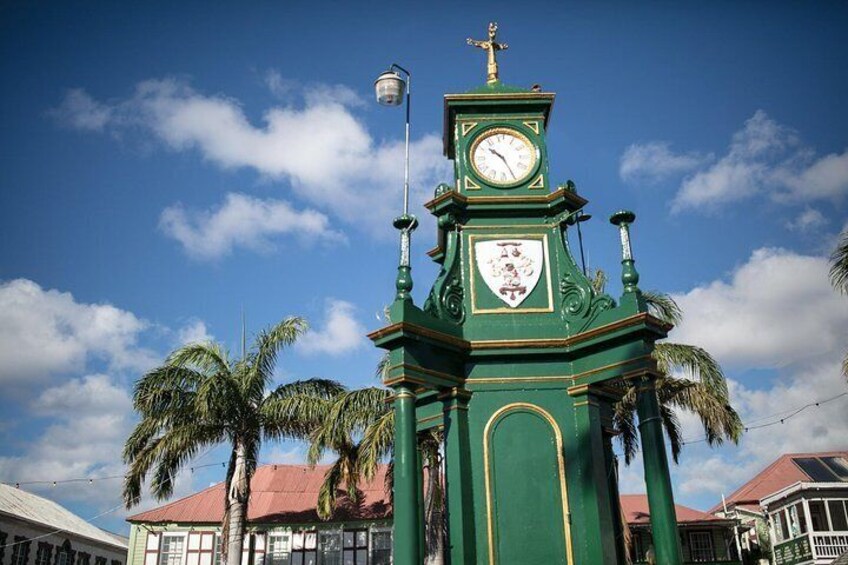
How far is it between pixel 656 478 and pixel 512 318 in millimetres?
3574

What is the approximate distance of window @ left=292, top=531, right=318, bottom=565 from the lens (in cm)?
3809

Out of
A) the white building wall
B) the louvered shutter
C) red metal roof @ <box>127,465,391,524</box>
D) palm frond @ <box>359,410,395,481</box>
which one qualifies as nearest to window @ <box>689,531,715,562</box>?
red metal roof @ <box>127,465,391,524</box>

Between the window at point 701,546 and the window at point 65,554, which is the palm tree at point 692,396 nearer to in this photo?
the window at point 701,546

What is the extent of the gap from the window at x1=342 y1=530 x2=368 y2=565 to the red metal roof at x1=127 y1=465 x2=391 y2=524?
0.78 metres

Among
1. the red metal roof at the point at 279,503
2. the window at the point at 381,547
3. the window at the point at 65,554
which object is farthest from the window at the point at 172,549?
the window at the point at 65,554

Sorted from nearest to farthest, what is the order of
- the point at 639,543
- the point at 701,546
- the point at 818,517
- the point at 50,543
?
1. the point at 818,517
2. the point at 639,543
3. the point at 701,546
4. the point at 50,543

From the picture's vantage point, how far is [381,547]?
3762cm

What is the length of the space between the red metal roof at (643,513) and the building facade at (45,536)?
29868 mm

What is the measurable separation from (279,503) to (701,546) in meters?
21.9

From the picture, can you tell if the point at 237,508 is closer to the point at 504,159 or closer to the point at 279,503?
the point at 279,503

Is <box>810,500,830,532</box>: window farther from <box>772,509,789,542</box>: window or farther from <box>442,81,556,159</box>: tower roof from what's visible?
<box>442,81,556,159</box>: tower roof

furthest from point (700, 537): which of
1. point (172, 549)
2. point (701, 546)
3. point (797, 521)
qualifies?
point (172, 549)

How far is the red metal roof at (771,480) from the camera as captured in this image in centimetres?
4753

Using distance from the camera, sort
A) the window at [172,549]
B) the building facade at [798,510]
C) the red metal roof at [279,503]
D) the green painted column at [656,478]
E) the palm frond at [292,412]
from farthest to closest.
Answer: the window at [172,549], the red metal roof at [279,503], the building facade at [798,510], the palm frond at [292,412], the green painted column at [656,478]
